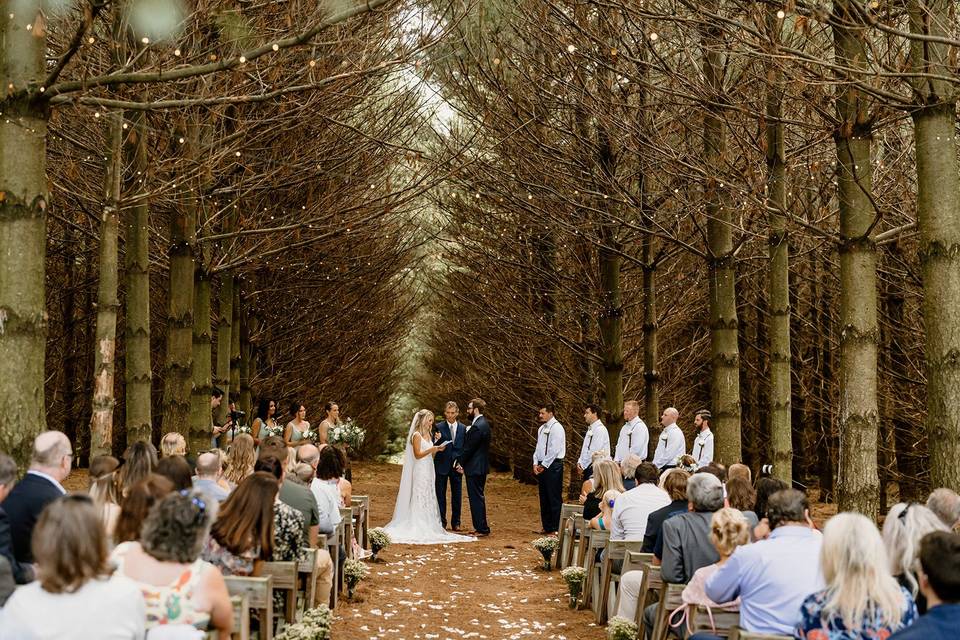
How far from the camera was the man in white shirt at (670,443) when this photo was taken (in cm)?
1361

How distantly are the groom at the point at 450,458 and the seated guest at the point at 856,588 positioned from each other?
40.1 feet

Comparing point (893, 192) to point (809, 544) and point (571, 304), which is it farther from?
point (809, 544)

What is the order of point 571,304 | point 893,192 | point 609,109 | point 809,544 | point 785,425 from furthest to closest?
point 571,304 < point 893,192 < point 609,109 < point 785,425 < point 809,544

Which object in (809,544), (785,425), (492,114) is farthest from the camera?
(492,114)

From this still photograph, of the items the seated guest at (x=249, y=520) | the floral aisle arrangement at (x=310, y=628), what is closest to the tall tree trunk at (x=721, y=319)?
the floral aisle arrangement at (x=310, y=628)

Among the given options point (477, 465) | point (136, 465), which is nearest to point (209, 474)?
point (136, 465)

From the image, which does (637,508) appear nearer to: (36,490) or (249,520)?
(249,520)

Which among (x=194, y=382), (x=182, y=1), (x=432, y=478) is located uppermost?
(x=182, y=1)

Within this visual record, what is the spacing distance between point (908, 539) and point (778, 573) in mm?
898

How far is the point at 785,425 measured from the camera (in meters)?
12.4

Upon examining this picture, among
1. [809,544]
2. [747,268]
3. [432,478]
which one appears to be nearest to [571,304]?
[747,268]

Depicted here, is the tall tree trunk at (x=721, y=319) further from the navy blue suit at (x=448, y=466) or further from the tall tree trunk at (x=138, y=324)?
the tall tree trunk at (x=138, y=324)

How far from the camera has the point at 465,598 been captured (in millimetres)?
11406

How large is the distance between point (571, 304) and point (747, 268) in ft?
13.8
